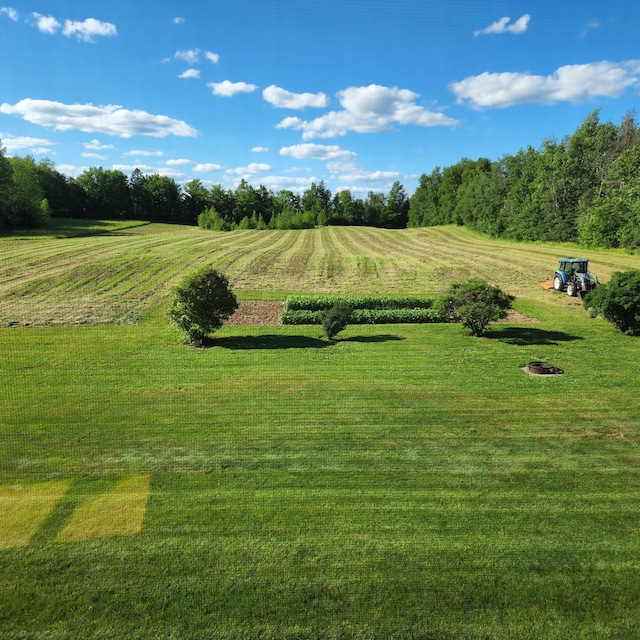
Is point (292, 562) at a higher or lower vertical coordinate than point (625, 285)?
lower

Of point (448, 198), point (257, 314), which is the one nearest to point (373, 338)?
point (257, 314)

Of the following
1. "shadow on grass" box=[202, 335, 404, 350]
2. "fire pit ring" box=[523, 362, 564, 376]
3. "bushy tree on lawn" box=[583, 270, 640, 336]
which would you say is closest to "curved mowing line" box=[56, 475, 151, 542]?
"shadow on grass" box=[202, 335, 404, 350]

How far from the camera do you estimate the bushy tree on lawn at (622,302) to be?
16.2 m

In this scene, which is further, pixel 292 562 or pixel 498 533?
pixel 498 533

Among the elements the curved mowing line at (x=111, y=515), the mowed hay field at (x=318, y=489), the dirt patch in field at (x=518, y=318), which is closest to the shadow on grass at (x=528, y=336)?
the mowed hay field at (x=318, y=489)

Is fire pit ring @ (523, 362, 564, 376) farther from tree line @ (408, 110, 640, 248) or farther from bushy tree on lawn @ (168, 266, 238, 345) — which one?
tree line @ (408, 110, 640, 248)

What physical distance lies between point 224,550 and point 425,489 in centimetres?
350

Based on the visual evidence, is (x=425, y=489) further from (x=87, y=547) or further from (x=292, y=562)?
(x=87, y=547)

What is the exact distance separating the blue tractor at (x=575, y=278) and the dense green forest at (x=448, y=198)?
70.0ft

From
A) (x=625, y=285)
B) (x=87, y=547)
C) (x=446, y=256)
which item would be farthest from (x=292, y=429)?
(x=446, y=256)

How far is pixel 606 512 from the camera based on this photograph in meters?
6.70

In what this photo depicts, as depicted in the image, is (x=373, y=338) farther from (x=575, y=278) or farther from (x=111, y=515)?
(x=575, y=278)

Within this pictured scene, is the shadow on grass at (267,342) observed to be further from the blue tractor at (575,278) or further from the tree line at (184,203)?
the tree line at (184,203)

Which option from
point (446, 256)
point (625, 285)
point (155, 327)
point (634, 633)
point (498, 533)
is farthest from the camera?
point (446, 256)
